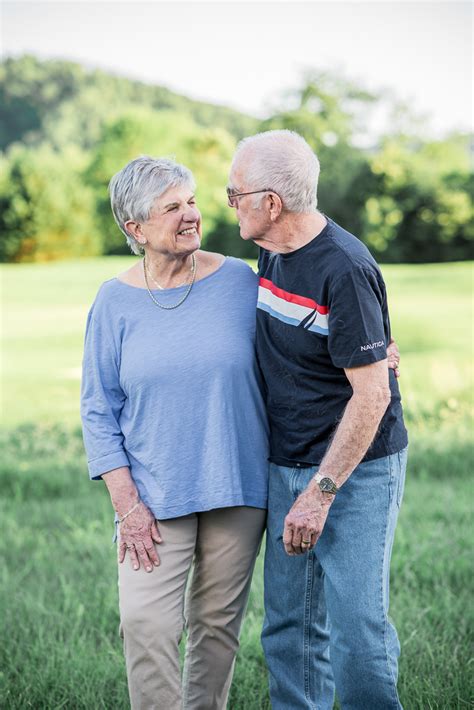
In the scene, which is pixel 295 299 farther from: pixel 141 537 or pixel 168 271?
pixel 141 537

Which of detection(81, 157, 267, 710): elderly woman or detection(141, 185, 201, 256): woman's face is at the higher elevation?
detection(141, 185, 201, 256): woman's face

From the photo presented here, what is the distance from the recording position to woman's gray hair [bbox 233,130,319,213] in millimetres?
2467

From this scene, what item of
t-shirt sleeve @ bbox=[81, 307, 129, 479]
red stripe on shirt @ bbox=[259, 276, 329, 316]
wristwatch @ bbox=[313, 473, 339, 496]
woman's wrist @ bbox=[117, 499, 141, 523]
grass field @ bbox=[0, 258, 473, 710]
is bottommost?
grass field @ bbox=[0, 258, 473, 710]

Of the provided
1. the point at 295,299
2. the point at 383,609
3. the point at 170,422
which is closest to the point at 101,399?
the point at 170,422

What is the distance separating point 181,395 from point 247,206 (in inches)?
23.4

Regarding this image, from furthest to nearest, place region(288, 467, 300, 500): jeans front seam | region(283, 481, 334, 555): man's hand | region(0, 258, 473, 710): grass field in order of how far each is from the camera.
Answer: region(0, 258, 473, 710): grass field < region(288, 467, 300, 500): jeans front seam < region(283, 481, 334, 555): man's hand

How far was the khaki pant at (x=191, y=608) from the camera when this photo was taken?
2.64m

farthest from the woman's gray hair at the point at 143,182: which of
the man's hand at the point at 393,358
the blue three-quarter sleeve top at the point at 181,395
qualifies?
the man's hand at the point at 393,358

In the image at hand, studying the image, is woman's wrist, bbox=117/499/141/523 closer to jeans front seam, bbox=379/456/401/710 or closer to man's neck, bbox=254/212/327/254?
jeans front seam, bbox=379/456/401/710

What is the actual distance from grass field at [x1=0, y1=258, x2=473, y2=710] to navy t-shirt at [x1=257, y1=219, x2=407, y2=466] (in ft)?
3.56

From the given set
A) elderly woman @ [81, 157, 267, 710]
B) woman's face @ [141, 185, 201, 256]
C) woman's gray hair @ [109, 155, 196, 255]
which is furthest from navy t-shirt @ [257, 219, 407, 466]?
woman's gray hair @ [109, 155, 196, 255]

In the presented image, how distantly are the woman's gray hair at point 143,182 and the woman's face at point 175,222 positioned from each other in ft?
0.06

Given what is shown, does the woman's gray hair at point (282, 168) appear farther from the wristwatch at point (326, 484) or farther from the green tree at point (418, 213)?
the green tree at point (418, 213)

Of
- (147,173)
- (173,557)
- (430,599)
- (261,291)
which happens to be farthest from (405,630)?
(147,173)
